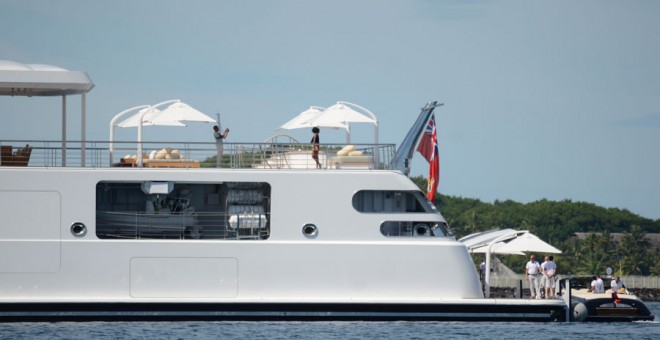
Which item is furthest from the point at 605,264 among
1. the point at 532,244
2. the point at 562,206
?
the point at 532,244

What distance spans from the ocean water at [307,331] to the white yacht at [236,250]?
1.15 feet

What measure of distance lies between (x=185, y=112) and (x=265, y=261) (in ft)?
15.9

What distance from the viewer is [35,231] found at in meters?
25.0

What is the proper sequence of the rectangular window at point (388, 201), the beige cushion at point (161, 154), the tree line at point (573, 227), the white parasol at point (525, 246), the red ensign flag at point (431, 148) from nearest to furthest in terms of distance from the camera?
the rectangular window at point (388, 201), the beige cushion at point (161, 154), the red ensign flag at point (431, 148), the white parasol at point (525, 246), the tree line at point (573, 227)

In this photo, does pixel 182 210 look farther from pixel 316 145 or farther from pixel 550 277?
pixel 550 277

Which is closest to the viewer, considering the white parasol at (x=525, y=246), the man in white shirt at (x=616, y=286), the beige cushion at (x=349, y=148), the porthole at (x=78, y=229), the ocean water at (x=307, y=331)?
the ocean water at (x=307, y=331)

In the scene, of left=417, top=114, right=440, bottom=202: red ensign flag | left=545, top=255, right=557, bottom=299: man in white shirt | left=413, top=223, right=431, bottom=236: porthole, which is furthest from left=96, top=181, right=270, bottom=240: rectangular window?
left=545, top=255, right=557, bottom=299: man in white shirt

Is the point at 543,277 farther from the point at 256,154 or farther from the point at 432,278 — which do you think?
the point at 256,154

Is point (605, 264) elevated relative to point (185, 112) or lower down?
lower down

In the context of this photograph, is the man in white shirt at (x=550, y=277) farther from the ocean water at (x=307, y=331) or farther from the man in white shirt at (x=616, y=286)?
the man in white shirt at (x=616, y=286)

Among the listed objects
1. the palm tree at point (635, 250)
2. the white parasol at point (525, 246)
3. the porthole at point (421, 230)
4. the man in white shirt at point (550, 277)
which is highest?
the porthole at point (421, 230)

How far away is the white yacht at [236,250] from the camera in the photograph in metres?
24.8

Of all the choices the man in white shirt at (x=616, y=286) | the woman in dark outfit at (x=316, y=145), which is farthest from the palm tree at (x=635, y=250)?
the woman in dark outfit at (x=316, y=145)

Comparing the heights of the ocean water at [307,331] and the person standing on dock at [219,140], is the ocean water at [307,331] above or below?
below
